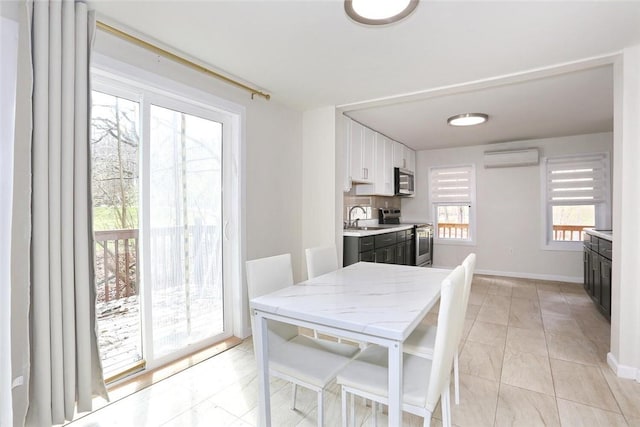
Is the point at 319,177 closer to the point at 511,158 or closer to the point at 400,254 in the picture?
the point at 400,254

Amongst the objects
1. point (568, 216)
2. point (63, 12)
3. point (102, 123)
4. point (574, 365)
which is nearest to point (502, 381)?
point (574, 365)

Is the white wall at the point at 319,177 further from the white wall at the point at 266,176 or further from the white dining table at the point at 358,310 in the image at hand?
the white dining table at the point at 358,310

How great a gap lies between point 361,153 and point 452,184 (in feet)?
8.23

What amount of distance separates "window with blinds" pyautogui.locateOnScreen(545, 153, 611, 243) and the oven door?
1750 mm

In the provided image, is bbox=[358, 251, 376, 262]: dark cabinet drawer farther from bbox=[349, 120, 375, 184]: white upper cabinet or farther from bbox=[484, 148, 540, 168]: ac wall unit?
bbox=[484, 148, 540, 168]: ac wall unit

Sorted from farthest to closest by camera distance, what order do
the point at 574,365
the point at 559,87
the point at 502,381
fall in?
the point at 559,87, the point at 574,365, the point at 502,381

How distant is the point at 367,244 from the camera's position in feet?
11.9

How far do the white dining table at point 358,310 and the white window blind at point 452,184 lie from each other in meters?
3.94

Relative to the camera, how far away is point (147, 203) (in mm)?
2213

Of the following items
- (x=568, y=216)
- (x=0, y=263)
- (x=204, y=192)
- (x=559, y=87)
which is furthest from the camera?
(x=568, y=216)

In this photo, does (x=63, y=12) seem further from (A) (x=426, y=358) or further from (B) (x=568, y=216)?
(B) (x=568, y=216)

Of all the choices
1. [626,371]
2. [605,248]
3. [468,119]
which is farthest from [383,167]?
[626,371]

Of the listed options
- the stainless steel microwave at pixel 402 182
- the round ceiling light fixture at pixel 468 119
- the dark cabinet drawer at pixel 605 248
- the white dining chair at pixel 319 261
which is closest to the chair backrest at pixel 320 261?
the white dining chair at pixel 319 261

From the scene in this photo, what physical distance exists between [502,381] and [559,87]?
8.24ft
